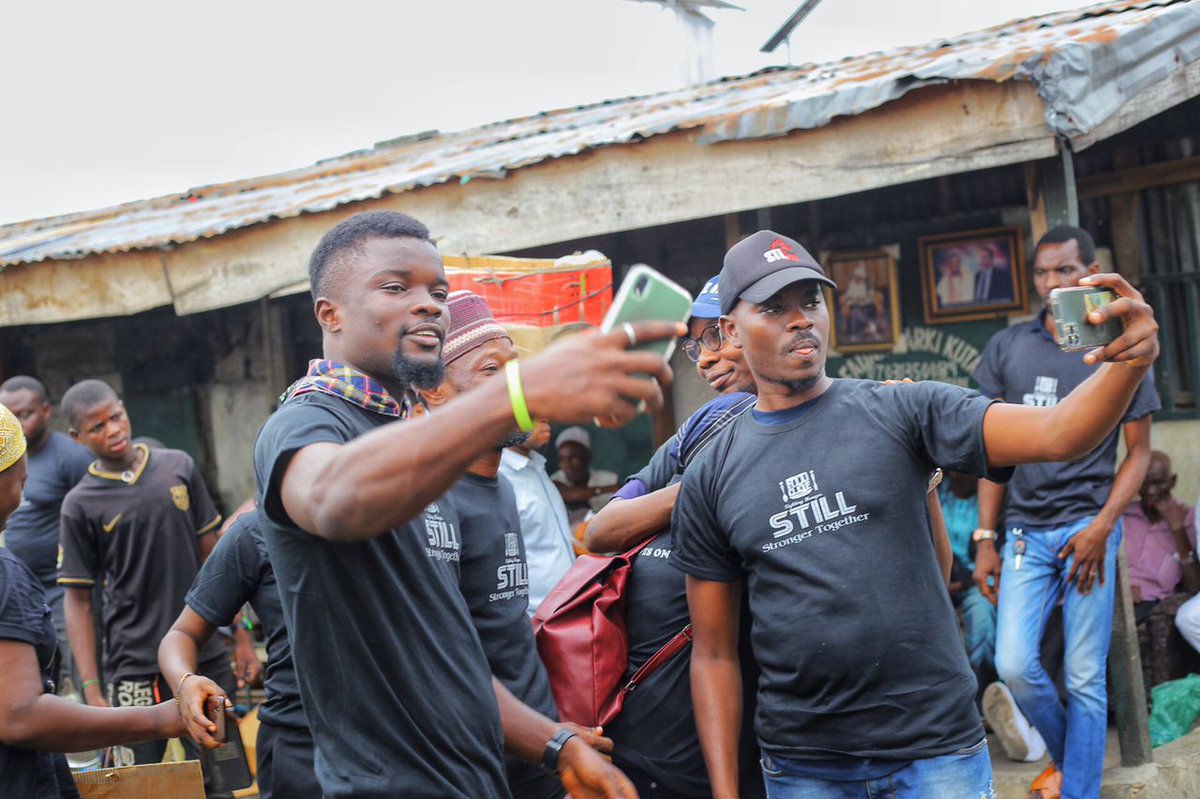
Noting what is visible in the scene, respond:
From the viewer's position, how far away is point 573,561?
384cm

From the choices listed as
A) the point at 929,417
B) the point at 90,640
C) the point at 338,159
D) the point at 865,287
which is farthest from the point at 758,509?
the point at 338,159

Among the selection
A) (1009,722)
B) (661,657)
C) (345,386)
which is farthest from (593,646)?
(1009,722)

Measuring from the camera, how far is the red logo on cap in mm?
3123

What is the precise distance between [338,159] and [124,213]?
2.09 metres

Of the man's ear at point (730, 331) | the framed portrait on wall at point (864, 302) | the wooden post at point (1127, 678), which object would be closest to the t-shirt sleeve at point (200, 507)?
the man's ear at point (730, 331)

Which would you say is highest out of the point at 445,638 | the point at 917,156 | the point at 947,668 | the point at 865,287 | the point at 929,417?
the point at 917,156

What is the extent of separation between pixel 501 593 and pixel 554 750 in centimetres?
51

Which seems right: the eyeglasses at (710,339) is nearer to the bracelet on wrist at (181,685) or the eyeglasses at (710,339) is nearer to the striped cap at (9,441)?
the bracelet on wrist at (181,685)

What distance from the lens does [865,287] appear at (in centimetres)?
743

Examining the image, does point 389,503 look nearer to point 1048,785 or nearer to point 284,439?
point 284,439

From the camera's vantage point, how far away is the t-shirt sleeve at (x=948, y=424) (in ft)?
9.05

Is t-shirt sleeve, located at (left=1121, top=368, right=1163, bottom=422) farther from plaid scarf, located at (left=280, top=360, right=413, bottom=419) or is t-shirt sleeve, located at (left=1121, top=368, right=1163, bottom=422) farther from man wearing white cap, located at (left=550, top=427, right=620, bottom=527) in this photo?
plaid scarf, located at (left=280, top=360, right=413, bottom=419)

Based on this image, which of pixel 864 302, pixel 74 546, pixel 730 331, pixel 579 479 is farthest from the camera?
pixel 579 479

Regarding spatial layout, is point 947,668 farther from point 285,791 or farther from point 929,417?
point 285,791
